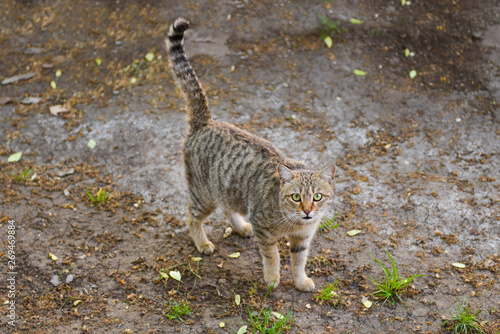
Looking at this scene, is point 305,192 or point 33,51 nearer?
point 305,192

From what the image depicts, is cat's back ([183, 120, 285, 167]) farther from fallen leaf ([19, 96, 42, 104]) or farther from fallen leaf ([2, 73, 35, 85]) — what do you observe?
fallen leaf ([2, 73, 35, 85])

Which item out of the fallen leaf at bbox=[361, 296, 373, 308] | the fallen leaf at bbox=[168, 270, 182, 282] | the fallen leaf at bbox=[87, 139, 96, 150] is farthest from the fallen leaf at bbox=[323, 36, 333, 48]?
the fallen leaf at bbox=[168, 270, 182, 282]

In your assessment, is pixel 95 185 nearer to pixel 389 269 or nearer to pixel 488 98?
pixel 389 269

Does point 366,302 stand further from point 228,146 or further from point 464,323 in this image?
point 228,146

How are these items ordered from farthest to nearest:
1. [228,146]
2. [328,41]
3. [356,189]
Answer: [328,41]
[356,189]
[228,146]

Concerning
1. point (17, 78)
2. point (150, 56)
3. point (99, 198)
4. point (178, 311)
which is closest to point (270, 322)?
point (178, 311)

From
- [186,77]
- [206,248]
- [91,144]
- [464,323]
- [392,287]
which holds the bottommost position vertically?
[91,144]

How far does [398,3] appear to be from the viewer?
8031 millimetres

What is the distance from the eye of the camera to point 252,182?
4207 millimetres

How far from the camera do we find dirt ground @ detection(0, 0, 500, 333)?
4.28 meters

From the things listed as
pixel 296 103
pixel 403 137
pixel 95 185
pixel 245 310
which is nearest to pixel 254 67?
pixel 296 103

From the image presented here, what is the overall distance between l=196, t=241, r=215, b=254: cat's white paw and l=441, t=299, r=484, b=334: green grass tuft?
2.38 meters

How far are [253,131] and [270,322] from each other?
121 inches

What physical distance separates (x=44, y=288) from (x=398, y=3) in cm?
727
